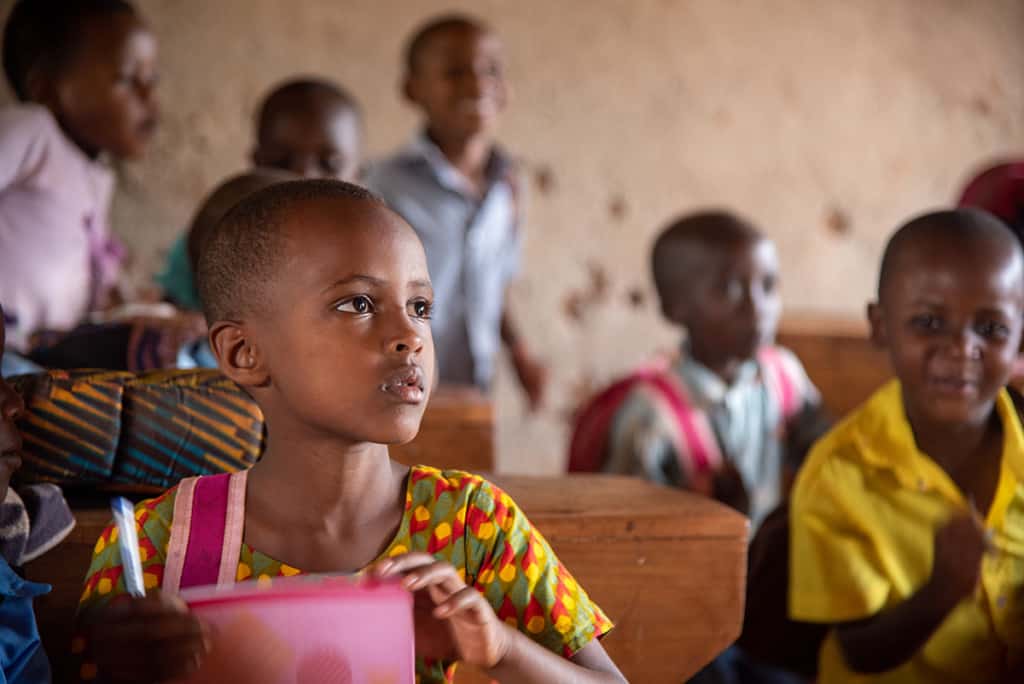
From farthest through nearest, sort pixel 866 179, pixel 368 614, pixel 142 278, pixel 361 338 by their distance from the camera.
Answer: pixel 866 179
pixel 142 278
pixel 361 338
pixel 368 614

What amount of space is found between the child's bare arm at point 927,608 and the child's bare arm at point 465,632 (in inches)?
27.4

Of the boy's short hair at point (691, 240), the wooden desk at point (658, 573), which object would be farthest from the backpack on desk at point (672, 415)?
the wooden desk at point (658, 573)

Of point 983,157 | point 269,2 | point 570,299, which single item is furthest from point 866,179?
point 269,2

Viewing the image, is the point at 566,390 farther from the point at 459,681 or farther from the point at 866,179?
the point at 459,681

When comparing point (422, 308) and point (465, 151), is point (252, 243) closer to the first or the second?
point (422, 308)

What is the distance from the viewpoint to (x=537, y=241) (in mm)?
3717

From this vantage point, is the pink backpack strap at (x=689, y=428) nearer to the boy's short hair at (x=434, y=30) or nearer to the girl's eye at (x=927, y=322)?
the girl's eye at (x=927, y=322)

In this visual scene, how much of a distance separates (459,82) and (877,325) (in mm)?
1645

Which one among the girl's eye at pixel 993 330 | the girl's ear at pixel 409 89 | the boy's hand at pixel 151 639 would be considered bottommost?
the boy's hand at pixel 151 639

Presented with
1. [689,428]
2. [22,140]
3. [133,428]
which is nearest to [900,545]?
[689,428]

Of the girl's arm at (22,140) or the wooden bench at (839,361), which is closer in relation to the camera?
the girl's arm at (22,140)

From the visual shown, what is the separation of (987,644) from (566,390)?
Result: 2.29 m

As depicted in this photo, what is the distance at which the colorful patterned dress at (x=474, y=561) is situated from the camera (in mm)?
1100

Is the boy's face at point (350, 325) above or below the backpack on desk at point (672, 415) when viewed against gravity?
above
